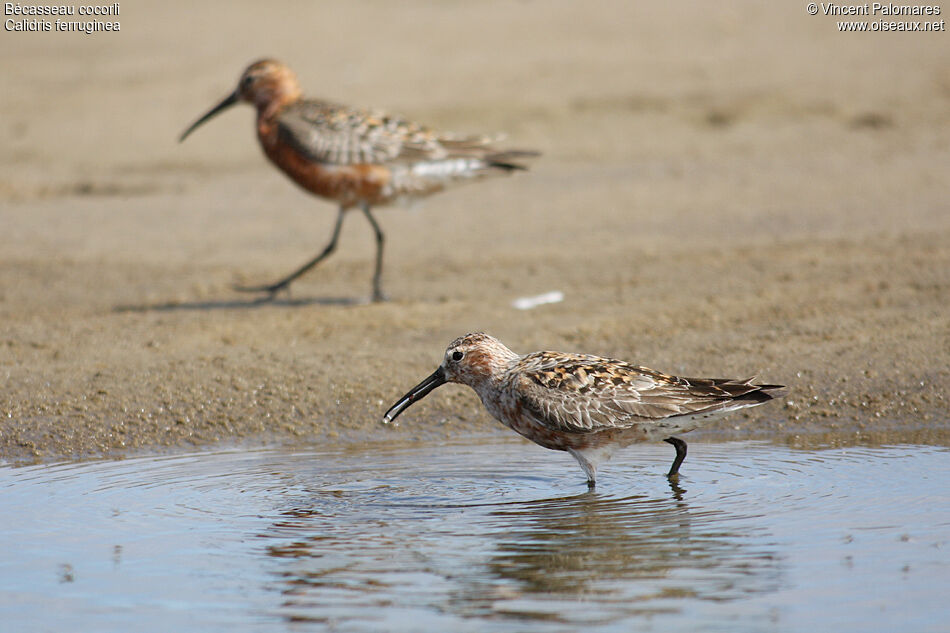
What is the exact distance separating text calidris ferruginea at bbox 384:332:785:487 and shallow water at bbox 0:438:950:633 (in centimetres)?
24

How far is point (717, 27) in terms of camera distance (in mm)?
18812

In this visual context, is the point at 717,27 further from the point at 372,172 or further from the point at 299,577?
the point at 299,577

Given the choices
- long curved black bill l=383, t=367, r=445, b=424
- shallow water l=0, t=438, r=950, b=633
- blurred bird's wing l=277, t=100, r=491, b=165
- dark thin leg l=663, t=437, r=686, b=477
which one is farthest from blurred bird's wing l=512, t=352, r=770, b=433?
blurred bird's wing l=277, t=100, r=491, b=165

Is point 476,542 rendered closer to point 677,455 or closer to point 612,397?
point 612,397

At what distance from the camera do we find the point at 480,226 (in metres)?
13.9

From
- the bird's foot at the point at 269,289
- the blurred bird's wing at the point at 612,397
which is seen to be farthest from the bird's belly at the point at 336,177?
the blurred bird's wing at the point at 612,397

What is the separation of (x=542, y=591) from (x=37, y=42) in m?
16.2

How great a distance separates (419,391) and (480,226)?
20.4ft

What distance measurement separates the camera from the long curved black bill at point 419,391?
7785 millimetres

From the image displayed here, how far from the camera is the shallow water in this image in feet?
17.5

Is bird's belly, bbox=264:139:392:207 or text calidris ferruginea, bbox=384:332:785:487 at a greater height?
bird's belly, bbox=264:139:392:207

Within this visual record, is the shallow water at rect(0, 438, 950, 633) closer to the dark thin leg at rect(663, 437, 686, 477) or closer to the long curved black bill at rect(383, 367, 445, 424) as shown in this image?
the dark thin leg at rect(663, 437, 686, 477)
